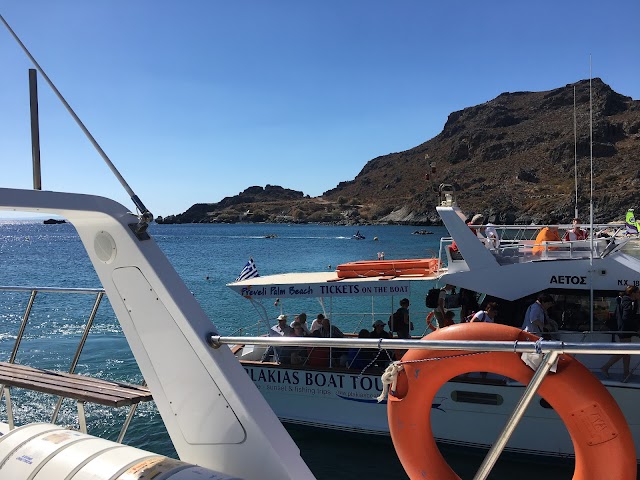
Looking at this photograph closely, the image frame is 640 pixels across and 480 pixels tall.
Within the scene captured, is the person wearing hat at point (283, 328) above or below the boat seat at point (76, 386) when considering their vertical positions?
below

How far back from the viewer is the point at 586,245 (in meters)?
11.4

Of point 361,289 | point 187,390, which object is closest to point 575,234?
point 361,289

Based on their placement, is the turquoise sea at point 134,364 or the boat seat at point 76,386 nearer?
the boat seat at point 76,386

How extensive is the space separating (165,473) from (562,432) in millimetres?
8627

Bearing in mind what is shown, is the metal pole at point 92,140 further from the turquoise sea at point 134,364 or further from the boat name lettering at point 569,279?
the boat name lettering at point 569,279

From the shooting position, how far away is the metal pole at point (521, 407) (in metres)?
2.65

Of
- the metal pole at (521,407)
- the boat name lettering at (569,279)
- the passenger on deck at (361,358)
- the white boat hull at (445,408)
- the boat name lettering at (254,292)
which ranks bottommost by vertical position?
the white boat hull at (445,408)

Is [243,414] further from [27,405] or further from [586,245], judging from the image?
[27,405]

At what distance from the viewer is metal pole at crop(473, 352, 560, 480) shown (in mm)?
2650

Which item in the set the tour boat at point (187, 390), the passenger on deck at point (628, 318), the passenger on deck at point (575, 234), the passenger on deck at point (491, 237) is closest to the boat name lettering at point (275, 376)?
the passenger on deck at point (491, 237)

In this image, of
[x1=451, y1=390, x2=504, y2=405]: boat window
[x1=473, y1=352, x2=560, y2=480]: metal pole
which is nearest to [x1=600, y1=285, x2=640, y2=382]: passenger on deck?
[x1=451, y1=390, x2=504, y2=405]: boat window

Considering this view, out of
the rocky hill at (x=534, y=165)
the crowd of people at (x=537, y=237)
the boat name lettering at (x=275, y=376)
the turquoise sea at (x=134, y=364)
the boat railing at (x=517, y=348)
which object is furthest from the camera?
the rocky hill at (x=534, y=165)

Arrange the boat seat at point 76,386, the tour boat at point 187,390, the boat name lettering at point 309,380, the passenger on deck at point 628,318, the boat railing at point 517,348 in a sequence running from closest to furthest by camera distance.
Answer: the boat railing at point 517,348 → the tour boat at point 187,390 → the boat seat at point 76,386 → the passenger on deck at point 628,318 → the boat name lettering at point 309,380

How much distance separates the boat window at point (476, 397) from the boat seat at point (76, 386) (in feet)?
24.1
